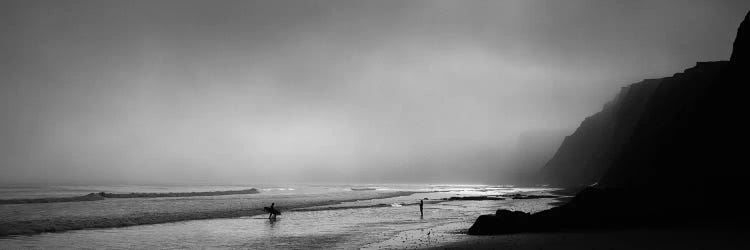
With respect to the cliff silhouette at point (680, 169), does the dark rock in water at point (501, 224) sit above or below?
below


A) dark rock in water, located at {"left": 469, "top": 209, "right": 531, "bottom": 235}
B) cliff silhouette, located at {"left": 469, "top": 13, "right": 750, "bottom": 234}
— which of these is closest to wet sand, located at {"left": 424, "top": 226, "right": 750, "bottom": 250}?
dark rock in water, located at {"left": 469, "top": 209, "right": 531, "bottom": 235}

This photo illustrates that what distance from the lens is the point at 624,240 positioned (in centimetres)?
2147

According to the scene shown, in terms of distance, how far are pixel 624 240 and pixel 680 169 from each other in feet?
93.7

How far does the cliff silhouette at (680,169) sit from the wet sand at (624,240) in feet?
7.56

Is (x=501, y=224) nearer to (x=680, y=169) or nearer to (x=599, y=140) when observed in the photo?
(x=680, y=169)

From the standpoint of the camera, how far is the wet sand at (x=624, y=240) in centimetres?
1935

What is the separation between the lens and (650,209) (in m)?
29.3

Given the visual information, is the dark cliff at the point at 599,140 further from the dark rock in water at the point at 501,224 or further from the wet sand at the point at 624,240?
the dark rock in water at the point at 501,224

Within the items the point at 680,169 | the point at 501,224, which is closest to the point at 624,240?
the point at 501,224

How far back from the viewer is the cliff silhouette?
28.4 meters

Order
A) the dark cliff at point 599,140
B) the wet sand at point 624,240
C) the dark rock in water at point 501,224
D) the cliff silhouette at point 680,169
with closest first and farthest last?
the wet sand at point 624,240 < the dark rock in water at point 501,224 < the cliff silhouette at point 680,169 < the dark cliff at point 599,140

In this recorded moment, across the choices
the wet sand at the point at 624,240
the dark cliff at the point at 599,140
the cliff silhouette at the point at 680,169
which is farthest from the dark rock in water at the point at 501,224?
the dark cliff at the point at 599,140

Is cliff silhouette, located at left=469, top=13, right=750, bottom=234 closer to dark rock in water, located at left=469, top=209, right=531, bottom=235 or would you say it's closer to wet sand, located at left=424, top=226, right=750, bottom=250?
dark rock in water, located at left=469, top=209, right=531, bottom=235

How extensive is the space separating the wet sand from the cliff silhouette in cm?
230
